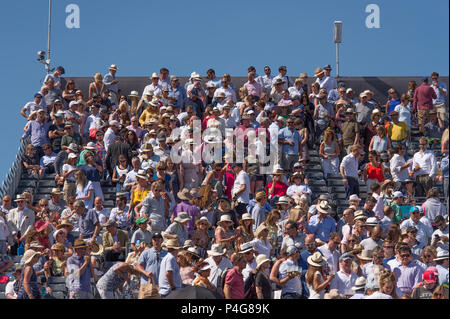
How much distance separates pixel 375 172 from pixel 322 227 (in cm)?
327

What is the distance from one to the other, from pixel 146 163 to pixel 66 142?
2.03m

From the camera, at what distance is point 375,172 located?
21.6 meters

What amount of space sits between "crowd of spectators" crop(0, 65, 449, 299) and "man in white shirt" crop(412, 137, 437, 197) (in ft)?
0.09

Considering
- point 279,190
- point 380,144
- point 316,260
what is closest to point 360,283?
point 316,260

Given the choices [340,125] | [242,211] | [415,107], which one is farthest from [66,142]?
[415,107]

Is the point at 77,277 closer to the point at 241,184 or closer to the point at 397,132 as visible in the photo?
the point at 241,184

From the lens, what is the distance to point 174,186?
66.5ft

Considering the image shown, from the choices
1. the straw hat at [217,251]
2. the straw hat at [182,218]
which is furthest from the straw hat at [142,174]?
the straw hat at [217,251]

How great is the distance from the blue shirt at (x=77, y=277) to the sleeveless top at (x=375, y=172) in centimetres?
708

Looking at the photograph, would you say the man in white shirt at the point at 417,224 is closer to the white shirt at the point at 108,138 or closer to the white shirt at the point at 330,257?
the white shirt at the point at 330,257

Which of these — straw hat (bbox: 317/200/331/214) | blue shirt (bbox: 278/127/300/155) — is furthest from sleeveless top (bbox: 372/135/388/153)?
straw hat (bbox: 317/200/331/214)

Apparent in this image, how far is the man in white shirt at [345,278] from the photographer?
1627cm

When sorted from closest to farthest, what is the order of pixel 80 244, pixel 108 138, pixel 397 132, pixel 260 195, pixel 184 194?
→ pixel 80 244, pixel 184 194, pixel 260 195, pixel 108 138, pixel 397 132
